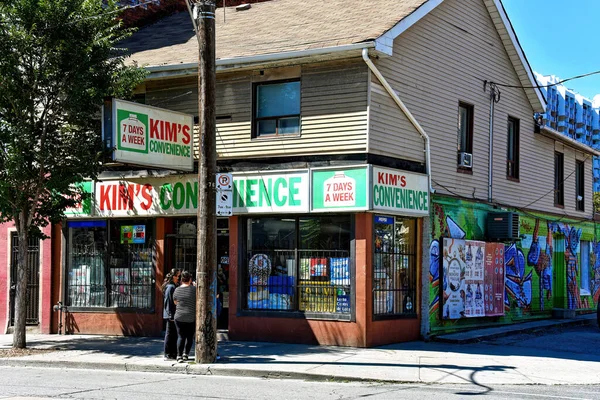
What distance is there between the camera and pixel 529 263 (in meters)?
22.6

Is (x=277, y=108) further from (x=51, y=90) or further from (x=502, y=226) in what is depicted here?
(x=502, y=226)

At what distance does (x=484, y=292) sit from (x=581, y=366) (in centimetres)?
582

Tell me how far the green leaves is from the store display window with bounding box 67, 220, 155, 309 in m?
2.67

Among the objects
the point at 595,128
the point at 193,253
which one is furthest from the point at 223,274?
the point at 595,128

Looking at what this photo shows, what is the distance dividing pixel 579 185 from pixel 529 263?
18.2 feet

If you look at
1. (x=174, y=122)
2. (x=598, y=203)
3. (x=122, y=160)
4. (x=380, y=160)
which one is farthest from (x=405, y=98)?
(x=598, y=203)

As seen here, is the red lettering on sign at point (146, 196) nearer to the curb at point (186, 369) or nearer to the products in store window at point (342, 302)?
A: the curb at point (186, 369)

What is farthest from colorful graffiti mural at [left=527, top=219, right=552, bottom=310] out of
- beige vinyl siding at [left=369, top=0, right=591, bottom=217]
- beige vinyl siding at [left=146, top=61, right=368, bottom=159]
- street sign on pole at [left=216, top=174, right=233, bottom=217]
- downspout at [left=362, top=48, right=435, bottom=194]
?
street sign on pole at [left=216, top=174, right=233, bottom=217]

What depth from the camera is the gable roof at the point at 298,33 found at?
1653 cm

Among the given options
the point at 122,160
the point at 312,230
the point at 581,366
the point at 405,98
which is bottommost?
the point at 581,366

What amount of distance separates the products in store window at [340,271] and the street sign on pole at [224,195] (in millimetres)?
3468

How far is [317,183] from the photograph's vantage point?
54.0ft

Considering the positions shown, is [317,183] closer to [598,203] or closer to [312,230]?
[312,230]

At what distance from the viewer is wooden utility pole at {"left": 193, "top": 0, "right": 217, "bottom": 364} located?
1366 cm
